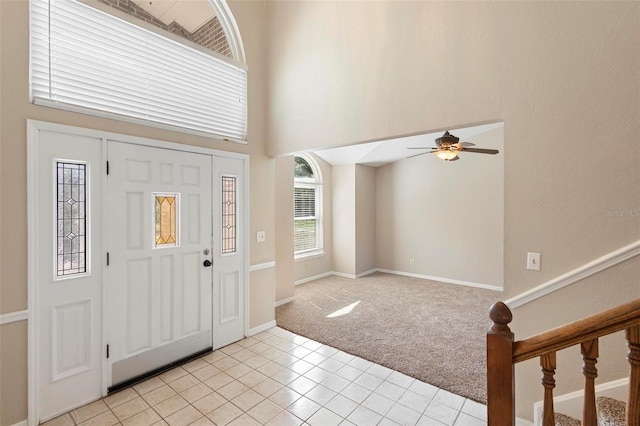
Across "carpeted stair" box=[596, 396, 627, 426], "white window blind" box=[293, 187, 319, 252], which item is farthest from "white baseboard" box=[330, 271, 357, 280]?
"carpeted stair" box=[596, 396, 627, 426]

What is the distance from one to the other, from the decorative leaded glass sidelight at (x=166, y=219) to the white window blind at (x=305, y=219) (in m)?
3.43

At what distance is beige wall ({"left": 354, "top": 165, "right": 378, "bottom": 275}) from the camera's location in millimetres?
6797

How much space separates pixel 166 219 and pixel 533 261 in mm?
3252

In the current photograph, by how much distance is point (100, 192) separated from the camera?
8.26ft

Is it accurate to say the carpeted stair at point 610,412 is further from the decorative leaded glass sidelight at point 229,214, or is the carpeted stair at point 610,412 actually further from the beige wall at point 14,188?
the beige wall at point 14,188

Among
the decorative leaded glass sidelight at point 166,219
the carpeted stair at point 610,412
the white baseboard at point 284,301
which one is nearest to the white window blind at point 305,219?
the white baseboard at point 284,301

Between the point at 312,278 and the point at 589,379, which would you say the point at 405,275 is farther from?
the point at 589,379

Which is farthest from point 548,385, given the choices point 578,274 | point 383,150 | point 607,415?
point 383,150

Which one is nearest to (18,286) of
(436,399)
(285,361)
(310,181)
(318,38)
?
(285,361)

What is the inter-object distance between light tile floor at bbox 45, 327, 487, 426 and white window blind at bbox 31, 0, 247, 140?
98.8 inches

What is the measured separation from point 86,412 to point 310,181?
5104 millimetres

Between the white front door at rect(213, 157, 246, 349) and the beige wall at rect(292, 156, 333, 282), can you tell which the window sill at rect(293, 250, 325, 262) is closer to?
the beige wall at rect(292, 156, 333, 282)

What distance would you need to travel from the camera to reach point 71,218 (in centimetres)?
240

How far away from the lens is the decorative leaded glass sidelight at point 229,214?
3.47 m
